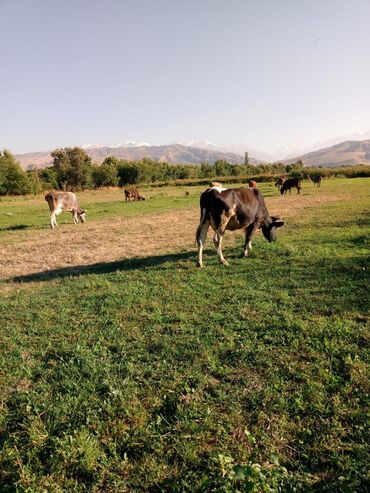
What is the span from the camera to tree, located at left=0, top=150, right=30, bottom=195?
169 feet

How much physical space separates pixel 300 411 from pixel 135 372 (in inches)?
82.8

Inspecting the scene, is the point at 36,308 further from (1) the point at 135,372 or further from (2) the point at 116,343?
(1) the point at 135,372

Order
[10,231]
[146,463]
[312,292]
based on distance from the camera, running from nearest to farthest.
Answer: [146,463] → [312,292] → [10,231]

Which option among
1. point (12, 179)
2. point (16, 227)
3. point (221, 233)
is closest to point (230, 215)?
point (221, 233)

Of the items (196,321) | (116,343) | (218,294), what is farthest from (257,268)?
(116,343)

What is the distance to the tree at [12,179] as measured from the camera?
169 ft

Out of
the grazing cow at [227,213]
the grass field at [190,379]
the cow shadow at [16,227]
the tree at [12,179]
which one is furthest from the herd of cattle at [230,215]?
the tree at [12,179]

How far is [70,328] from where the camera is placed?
6.37 metres

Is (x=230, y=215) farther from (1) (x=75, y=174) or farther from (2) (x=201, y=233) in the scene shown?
(1) (x=75, y=174)

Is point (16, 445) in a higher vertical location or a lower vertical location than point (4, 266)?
lower

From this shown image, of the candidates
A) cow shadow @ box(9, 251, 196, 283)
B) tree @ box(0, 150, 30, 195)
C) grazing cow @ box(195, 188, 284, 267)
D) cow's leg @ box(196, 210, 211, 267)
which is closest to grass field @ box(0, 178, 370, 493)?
cow shadow @ box(9, 251, 196, 283)

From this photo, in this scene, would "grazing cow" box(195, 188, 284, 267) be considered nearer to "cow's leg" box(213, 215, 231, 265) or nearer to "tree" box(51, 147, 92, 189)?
"cow's leg" box(213, 215, 231, 265)

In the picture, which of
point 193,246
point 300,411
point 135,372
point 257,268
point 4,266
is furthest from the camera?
point 193,246

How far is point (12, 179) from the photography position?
51875 millimetres
